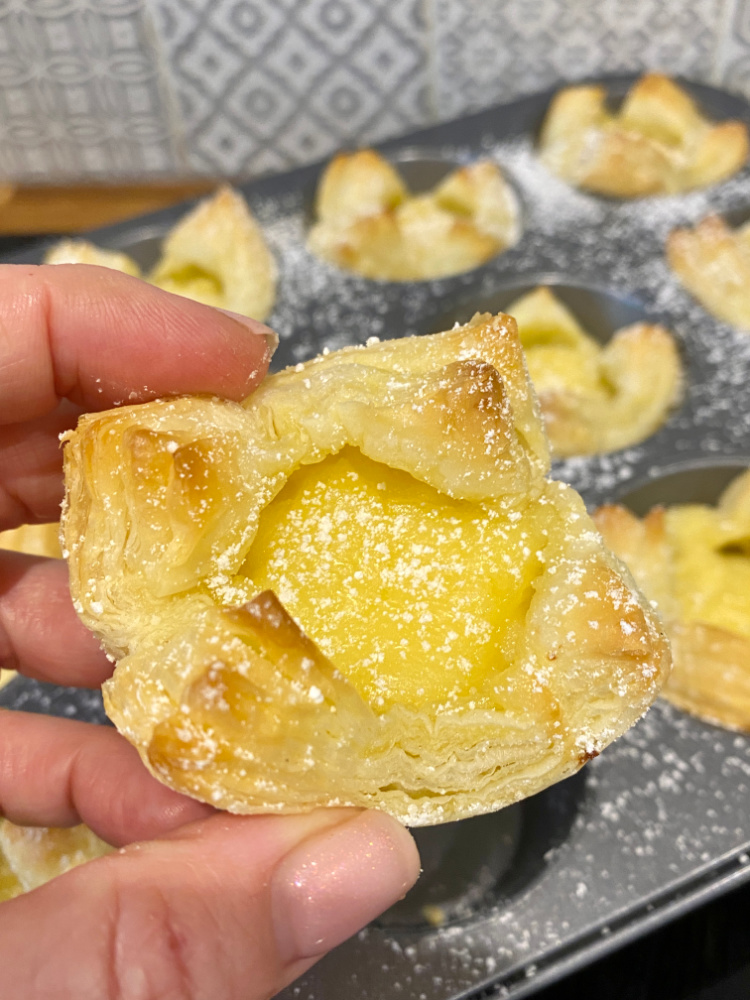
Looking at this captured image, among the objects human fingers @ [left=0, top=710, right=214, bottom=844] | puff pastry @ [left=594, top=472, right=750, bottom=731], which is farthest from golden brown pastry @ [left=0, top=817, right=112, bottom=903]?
puff pastry @ [left=594, top=472, right=750, bottom=731]

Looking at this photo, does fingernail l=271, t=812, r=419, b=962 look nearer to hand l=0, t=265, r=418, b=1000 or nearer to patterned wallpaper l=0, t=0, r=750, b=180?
hand l=0, t=265, r=418, b=1000

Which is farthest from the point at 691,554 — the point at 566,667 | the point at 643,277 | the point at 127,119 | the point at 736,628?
the point at 127,119

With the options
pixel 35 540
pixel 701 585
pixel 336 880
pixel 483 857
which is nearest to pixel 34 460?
pixel 35 540

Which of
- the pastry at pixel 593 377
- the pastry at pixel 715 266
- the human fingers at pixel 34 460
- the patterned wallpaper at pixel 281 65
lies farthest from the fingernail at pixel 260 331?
the patterned wallpaper at pixel 281 65

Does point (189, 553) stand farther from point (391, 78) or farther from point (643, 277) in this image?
point (391, 78)

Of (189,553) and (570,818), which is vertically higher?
(189,553)

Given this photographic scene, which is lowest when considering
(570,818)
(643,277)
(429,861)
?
(429,861)

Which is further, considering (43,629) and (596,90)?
(596,90)

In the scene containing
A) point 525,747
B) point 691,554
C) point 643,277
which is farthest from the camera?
point 643,277
